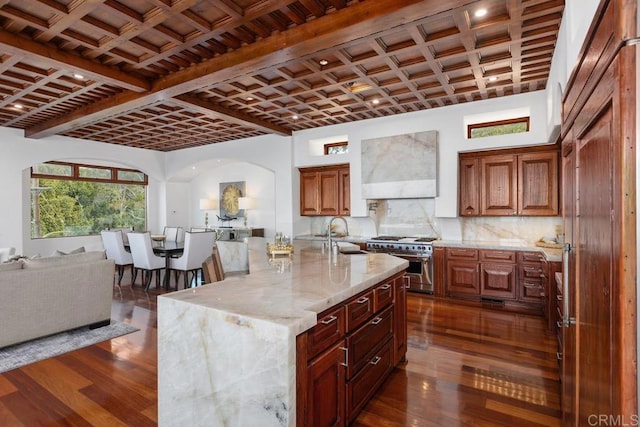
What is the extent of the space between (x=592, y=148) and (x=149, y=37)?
11.7 ft

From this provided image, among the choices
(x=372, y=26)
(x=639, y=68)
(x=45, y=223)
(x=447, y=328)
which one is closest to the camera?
(x=639, y=68)

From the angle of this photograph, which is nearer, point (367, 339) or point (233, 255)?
point (367, 339)

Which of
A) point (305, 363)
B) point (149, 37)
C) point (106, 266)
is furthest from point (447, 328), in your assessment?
point (149, 37)

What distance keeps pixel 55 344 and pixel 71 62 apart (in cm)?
285

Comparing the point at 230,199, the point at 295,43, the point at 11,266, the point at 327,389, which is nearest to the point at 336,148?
the point at 230,199

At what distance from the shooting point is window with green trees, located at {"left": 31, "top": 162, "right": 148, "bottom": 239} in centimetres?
732

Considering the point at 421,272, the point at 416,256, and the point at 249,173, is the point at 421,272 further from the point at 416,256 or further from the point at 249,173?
the point at 249,173

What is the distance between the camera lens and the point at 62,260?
3611 millimetres

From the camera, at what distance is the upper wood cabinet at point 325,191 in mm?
6215

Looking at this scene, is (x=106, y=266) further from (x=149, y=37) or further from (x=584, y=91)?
(x=584, y=91)

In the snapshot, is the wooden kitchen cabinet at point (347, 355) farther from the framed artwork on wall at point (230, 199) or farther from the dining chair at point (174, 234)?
the framed artwork on wall at point (230, 199)

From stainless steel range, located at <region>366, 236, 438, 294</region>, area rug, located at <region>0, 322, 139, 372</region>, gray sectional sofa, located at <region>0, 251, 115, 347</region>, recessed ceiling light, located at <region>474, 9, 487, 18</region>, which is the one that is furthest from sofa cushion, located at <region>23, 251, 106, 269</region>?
recessed ceiling light, located at <region>474, 9, 487, 18</region>

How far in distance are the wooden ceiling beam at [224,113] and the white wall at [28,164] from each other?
3691 mm

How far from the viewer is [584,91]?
1239mm
